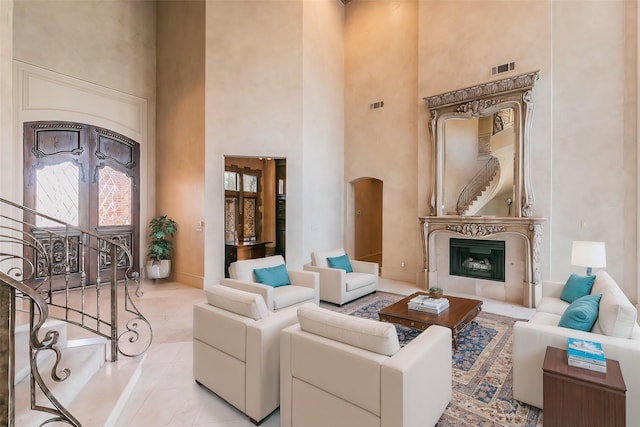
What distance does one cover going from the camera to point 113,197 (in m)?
6.44

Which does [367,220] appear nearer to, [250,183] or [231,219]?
[250,183]

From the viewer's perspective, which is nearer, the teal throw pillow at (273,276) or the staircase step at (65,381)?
the staircase step at (65,381)

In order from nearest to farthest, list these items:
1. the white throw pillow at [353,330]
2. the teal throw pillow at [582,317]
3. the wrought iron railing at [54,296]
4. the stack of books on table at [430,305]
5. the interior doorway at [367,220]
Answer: the wrought iron railing at [54,296] < the white throw pillow at [353,330] < the teal throw pillow at [582,317] < the stack of books on table at [430,305] < the interior doorway at [367,220]

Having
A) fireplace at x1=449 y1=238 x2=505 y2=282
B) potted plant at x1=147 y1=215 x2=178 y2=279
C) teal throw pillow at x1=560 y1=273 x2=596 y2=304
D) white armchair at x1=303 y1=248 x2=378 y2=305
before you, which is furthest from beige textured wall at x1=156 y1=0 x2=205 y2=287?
teal throw pillow at x1=560 y1=273 x2=596 y2=304

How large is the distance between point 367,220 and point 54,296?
7.43 m

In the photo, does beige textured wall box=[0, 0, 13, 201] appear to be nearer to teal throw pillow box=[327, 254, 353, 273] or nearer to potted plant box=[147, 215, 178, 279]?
potted plant box=[147, 215, 178, 279]

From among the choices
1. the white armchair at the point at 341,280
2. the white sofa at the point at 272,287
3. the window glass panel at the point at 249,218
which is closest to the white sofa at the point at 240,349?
the white sofa at the point at 272,287

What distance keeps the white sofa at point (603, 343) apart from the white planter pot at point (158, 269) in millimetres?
6298

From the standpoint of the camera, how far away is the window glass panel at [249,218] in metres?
8.04

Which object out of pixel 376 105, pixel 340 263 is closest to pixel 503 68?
pixel 376 105

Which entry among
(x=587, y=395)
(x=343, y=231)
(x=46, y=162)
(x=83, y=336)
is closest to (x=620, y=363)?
(x=587, y=395)

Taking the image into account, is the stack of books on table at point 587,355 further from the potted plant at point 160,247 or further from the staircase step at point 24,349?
the potted plant at point 160,247

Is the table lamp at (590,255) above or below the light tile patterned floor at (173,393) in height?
above

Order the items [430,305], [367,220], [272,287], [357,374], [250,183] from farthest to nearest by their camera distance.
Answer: [367,220]
[250,183]
[272,287]
[430,305]
[357,374]
